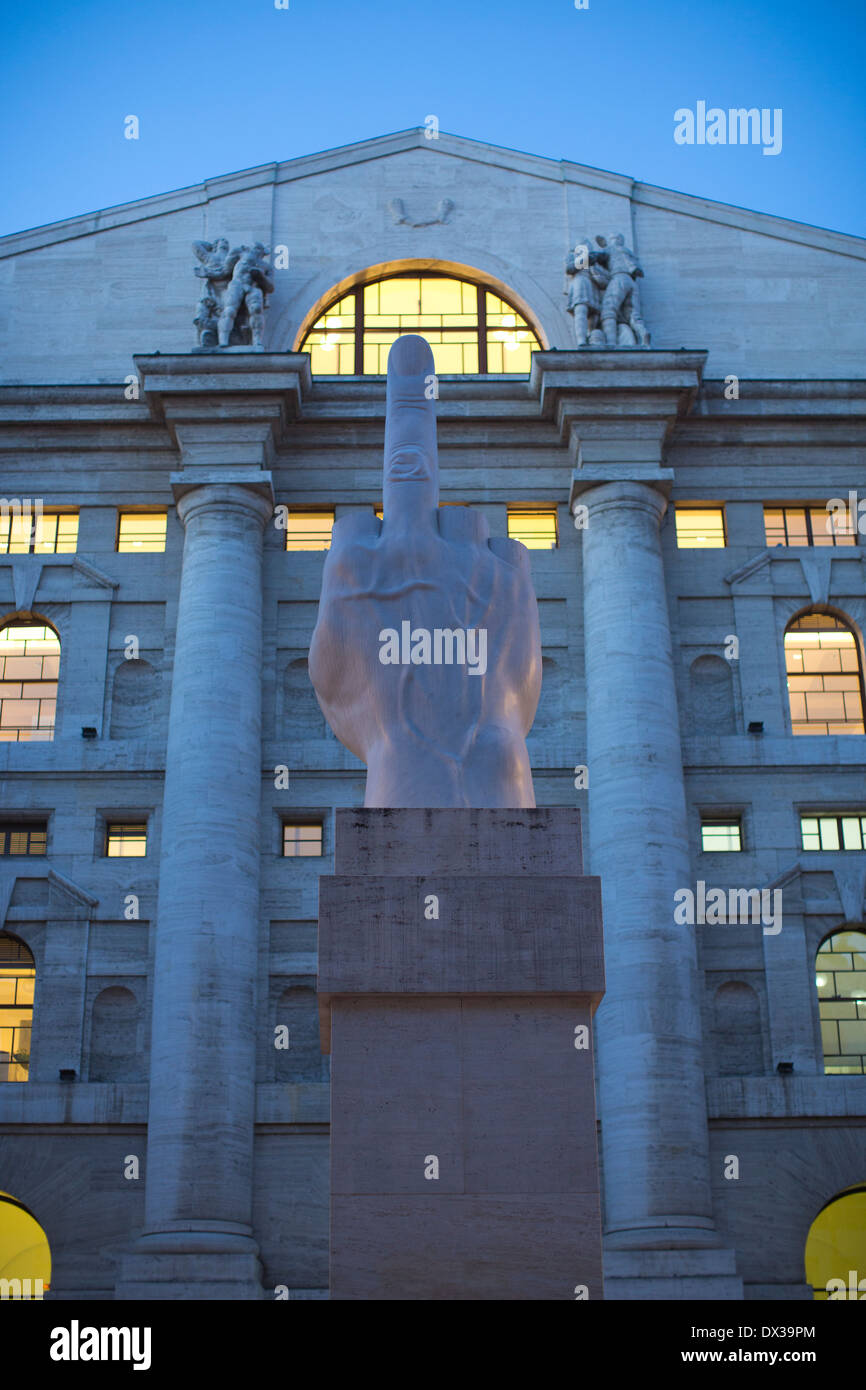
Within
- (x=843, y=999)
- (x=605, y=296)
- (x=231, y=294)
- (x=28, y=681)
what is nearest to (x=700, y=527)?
(x=605, y=296)

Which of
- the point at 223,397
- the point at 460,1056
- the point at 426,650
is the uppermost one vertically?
the point at 223,397

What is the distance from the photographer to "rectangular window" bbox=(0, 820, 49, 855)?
3288 cm

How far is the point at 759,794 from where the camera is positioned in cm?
3297

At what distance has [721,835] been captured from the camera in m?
33.1

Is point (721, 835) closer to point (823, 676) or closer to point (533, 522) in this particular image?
point (823, 676)

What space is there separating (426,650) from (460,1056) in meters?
3.21

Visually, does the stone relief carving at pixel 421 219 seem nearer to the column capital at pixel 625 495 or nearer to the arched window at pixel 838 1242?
the column capital at pixel 625 495

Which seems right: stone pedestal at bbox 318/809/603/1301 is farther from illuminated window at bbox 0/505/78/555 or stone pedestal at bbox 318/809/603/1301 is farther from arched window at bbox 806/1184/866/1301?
arched window at bbox 806/1184/866/1301

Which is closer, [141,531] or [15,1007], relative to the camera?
[15,1007]
